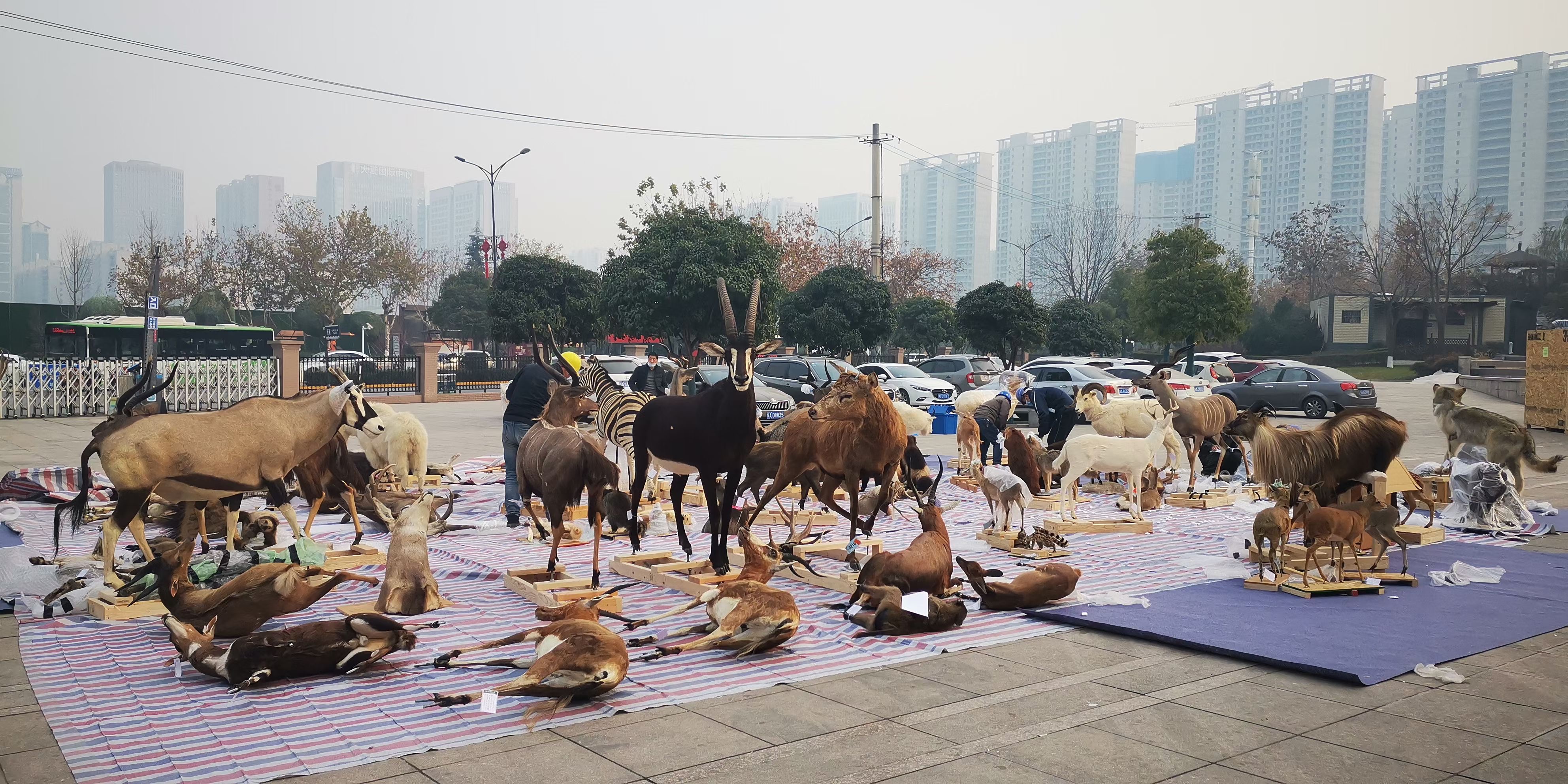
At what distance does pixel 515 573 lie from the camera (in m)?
7.35

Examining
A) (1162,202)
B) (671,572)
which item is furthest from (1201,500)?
(1162,202)

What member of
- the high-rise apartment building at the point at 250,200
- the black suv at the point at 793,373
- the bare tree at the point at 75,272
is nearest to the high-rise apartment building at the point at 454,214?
the high-rise apartment building at the point at 250,200

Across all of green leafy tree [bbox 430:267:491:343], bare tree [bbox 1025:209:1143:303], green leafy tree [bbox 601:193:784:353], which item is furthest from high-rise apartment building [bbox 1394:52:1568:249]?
green leafy tree [bbox 430:267:491:343]

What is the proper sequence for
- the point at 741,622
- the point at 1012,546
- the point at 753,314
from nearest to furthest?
the point at 741,622, the point at 753,314, the point at 1012,546

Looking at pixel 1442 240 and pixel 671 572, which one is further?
pixel 1442 240

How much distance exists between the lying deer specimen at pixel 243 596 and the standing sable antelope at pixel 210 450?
0.97 meters

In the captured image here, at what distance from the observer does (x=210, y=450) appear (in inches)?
271

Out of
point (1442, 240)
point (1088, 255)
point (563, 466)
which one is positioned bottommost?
point (563, 466)

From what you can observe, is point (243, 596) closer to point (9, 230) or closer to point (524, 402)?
point (524, 402)

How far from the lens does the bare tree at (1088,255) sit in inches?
2362

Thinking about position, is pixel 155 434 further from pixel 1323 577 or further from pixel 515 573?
pixel 1323 577

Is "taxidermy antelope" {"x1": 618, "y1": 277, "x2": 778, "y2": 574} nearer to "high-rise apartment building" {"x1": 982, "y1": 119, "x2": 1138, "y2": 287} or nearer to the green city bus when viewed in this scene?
the green city bus

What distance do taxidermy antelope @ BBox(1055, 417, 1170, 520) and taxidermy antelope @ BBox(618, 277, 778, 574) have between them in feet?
12.6

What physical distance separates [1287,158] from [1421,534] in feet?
390
